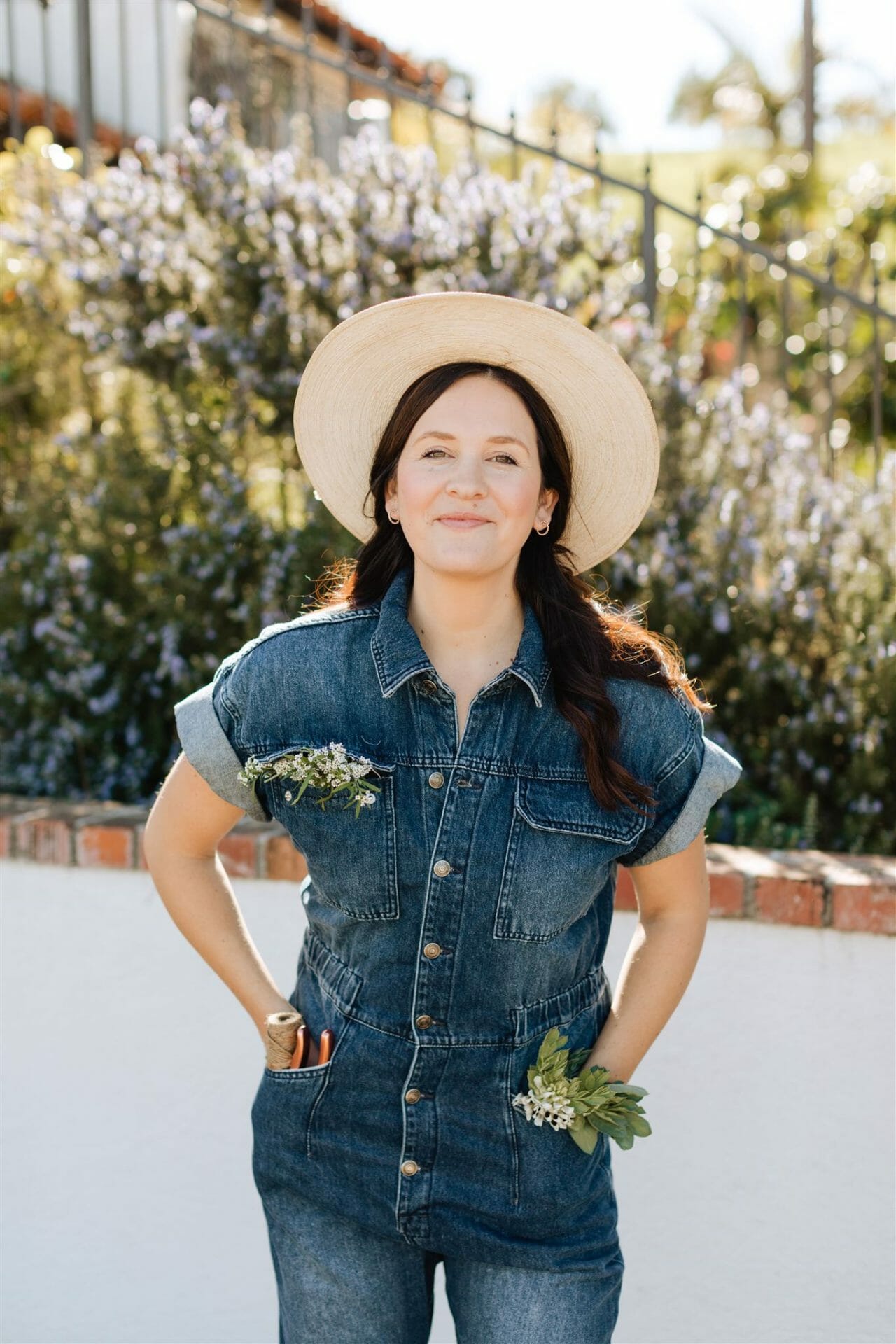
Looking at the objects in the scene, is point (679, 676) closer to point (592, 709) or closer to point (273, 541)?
point (592, 709)

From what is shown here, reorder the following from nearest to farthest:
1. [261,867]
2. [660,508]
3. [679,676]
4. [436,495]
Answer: [436,495], [679,676], [261,867], [660,508]

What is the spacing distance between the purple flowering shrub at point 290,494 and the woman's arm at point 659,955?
51.7 inches

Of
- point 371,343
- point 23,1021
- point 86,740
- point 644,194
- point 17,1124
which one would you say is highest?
point 644,194

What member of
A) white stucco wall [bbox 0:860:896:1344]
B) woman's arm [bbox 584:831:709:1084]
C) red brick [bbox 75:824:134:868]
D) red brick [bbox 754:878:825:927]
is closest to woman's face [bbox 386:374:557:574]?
woman's arm [bbox 584:831:709:1084]

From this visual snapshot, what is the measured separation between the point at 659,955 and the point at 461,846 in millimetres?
406

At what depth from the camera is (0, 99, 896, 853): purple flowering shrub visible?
3547 millimetres

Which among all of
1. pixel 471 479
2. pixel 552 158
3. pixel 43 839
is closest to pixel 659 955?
pixel 471 479

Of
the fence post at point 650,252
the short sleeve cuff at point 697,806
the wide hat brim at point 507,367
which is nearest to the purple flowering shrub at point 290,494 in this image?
the fence post at point 650,252

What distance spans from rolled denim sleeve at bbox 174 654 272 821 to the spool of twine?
0.32 m

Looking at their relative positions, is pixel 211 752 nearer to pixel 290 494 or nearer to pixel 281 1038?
pixel 281 1038

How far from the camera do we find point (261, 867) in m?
3.03

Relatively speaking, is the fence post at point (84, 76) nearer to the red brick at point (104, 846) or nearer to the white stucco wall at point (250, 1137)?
the red brick at point (104, 846)

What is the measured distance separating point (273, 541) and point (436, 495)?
1.91 meters

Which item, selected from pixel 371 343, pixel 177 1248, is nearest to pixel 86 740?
pixel 177 1248
